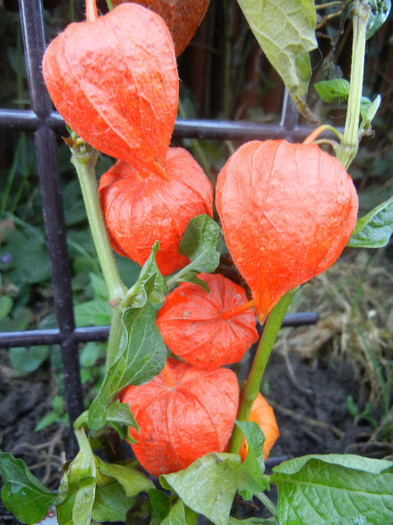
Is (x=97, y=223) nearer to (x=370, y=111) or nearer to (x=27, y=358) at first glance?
(x=370, y=111)

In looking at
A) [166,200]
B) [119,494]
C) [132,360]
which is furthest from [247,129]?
[119,494]

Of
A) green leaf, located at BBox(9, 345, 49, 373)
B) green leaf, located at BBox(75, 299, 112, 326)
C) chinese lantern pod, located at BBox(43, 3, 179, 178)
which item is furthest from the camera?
green leaf, located at BBox(9, 345, 49, 373)

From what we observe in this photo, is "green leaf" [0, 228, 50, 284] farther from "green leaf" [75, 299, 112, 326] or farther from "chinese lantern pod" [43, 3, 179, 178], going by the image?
"chinese lantern pod" [43, 3, 179, 178]

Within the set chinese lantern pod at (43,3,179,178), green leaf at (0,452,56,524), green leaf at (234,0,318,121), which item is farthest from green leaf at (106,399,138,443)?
green leaf at (234,0,318,121)

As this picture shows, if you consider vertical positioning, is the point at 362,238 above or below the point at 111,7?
below

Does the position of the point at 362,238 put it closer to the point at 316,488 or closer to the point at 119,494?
the point at 316,488
